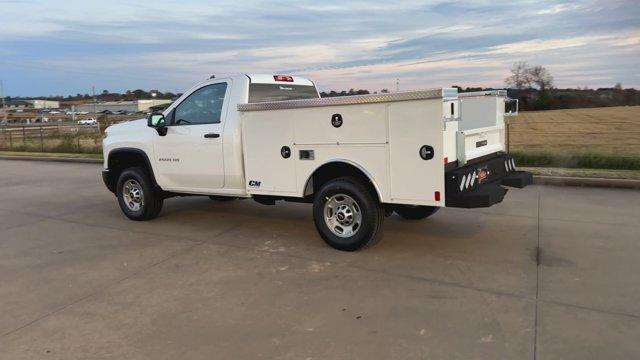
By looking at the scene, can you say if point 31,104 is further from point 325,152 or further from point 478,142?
point 478,142

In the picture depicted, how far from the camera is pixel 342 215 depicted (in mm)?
6125

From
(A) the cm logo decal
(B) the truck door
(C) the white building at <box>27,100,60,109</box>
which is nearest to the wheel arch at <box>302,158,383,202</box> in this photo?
(A) the cm logo decal

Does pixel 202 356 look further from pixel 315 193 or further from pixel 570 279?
pixel 570 279

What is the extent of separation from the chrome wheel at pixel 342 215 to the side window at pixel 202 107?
2028 millimetres

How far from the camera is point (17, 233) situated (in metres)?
7.79

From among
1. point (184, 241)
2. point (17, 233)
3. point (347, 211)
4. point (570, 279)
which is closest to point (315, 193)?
point (347, 211)

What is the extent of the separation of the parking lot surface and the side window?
152 centimetres

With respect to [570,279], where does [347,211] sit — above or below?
above

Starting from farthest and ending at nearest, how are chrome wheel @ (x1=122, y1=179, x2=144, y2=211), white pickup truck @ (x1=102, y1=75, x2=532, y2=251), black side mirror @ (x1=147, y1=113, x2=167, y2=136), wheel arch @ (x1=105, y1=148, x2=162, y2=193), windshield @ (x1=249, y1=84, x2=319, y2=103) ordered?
1. chrome wheel @ (x1=122, y1=179, x2=144, y2=211)
2. wheel arch @ (x1=105, y1=148, x2=162, y2=193)
3. black side mirror @ (x1=147, y1=113, x2=167, y2=136)
4. windshield @ (x1=249, y1=84, x2=319, y2=103)
5. white pickup truck @ (x1=102, y1=75, x2=532, y2=251)

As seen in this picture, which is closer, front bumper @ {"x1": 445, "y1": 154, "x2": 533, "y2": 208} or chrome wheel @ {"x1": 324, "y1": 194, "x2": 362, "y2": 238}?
front bumper @ {"x1": 445, "y1": 154, "x2": 533, "y2": 208}

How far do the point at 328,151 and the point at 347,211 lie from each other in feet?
2.33

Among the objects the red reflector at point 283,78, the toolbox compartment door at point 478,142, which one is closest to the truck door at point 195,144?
the red reflector at point 283,78

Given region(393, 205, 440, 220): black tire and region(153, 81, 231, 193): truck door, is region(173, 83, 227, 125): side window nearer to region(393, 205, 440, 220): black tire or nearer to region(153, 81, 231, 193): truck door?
region(153, 81, 231, 193): truck door

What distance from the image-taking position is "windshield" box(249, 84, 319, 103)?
7.09 m
